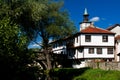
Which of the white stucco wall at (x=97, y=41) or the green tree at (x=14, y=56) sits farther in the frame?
the white stucco wall at (x=97, y=41)

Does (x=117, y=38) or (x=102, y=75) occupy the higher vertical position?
(x=117, y=38)

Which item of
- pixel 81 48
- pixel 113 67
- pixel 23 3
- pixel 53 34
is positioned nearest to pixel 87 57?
pixel 81 48

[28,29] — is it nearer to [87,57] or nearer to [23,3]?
[23,3]

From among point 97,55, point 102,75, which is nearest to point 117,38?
point 97,55

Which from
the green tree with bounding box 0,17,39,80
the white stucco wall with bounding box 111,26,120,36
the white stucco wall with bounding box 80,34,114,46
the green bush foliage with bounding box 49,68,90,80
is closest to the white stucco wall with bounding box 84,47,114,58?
the white stucco wall with bounding box 80,34,114,46

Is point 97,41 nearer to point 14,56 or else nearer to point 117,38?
point 117,38

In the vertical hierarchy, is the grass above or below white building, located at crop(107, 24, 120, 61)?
below

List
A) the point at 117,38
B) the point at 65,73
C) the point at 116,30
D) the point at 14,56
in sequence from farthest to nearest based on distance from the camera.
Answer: the point at 116,30 → the point at 117,38 → the point at 65,73 → the point at 14,56

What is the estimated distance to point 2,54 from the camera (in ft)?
86.0

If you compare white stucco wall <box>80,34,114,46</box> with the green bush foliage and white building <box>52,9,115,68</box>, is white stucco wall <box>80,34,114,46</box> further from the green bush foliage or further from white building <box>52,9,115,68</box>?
the green bush foliage

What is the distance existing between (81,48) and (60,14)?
436 inches

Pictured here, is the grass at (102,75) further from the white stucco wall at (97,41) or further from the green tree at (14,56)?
the white stucco wall at (97,41)

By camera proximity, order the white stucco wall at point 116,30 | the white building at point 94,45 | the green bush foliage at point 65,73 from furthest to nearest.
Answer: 1. the white stucco wall at point 116,30
2. the white building at point 94,45
3. the green bush foliage at point 65,73

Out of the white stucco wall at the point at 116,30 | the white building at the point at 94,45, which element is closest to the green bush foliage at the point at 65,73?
the white building at the point at 94,45
